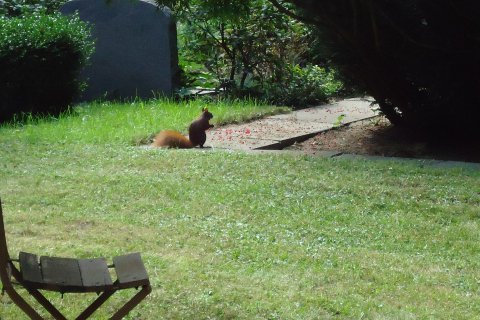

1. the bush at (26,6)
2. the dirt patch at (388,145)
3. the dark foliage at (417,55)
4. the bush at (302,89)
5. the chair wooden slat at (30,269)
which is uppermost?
the bush at (26,6)

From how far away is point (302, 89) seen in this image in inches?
495

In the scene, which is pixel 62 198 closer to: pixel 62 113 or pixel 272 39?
pixel 62 113

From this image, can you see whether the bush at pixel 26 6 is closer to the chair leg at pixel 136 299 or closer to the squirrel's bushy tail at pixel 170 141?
the squirrel's bushy tail at pixel 170 141

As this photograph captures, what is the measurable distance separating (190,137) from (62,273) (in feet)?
17.9

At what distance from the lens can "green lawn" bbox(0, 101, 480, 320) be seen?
15.6 ft

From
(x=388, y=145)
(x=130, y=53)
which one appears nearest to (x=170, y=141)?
(x=388, y=145)

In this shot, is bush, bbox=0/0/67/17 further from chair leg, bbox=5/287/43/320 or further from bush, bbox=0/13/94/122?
chair leg, bbox=5/287/43/320

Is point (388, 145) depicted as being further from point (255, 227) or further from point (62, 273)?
point (62, 273)

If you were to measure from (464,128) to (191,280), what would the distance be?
513 cm

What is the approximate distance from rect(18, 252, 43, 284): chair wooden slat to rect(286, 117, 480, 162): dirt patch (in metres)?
5.30

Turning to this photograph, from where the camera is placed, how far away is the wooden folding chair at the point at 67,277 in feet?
11.9

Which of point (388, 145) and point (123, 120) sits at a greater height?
point (123, 120)

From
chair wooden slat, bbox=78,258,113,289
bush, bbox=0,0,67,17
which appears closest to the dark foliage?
chair wooden slat, bbox=78,258,113,289

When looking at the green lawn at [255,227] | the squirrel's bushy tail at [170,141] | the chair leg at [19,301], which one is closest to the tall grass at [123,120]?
the green lawn at [255,227]
